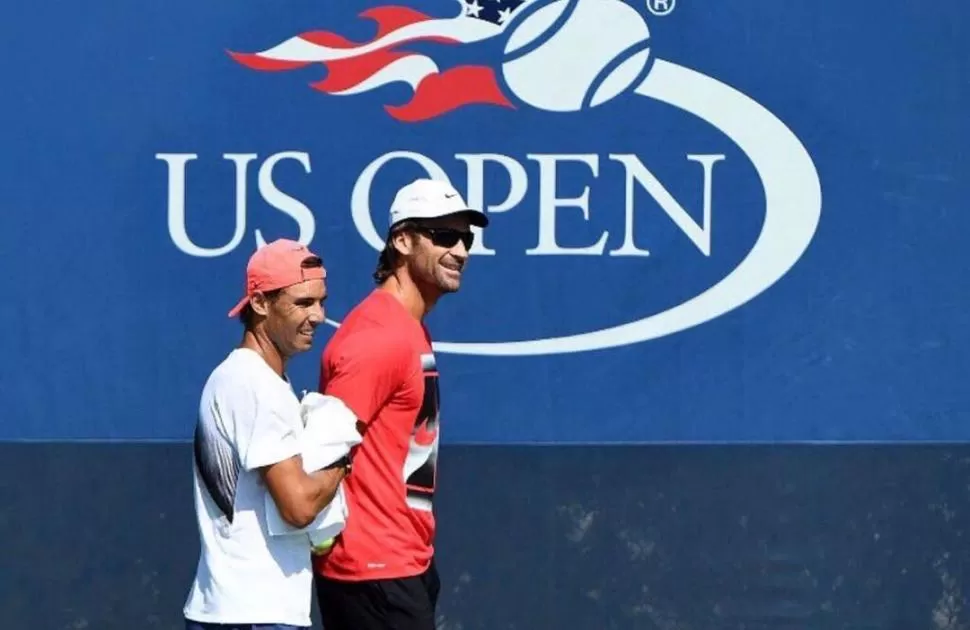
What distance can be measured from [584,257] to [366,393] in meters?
1.59

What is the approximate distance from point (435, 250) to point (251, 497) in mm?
801

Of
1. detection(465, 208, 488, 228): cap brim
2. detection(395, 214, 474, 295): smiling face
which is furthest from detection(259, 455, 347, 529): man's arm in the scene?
detection(465, 208, 488, 228): cap brim

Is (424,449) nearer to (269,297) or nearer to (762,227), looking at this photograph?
(269,297)

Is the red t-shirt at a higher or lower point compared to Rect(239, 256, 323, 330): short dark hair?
lower

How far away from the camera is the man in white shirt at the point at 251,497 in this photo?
3412 millimetres

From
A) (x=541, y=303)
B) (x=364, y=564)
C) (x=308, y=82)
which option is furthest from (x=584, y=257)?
(x=364, y=564)

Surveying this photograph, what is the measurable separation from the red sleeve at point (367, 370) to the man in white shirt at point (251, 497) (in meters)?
0.22

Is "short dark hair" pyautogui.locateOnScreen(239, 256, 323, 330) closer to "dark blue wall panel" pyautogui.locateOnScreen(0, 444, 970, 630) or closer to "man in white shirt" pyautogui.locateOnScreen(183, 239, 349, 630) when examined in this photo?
"man in white shirt" pyautogui.locateOnScreen(183, 239, 349, 630)

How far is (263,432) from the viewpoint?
3.40 m

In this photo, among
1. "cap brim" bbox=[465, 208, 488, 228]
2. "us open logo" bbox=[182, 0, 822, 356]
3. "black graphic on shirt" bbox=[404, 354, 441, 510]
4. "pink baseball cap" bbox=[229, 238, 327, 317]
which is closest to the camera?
"pink baseball cap" bbox=[229, 238, 327, 317]

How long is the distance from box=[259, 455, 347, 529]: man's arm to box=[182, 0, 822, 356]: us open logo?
1.77 metres

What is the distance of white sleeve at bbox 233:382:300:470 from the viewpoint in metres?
3.40

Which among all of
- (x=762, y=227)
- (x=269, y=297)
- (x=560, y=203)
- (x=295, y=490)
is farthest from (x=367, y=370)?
(x=762, y=227)

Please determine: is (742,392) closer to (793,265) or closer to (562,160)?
(793,265)
